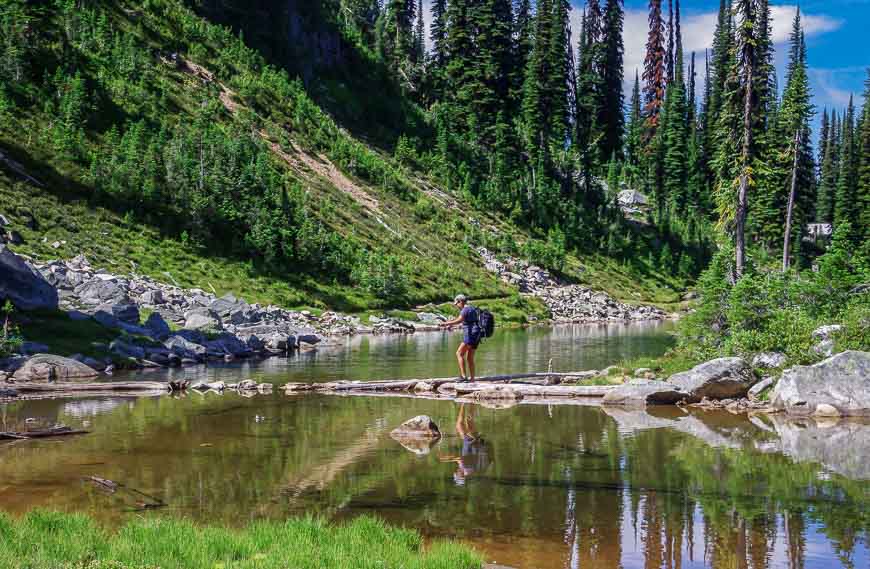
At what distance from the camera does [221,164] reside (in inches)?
2516

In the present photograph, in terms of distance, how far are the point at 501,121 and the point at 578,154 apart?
42.5ft

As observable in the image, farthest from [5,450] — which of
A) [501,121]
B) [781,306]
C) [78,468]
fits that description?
[501,121]

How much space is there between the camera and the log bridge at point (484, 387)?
2262 cm

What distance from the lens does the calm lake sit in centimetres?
998

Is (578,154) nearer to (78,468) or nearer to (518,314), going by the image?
(518,314)

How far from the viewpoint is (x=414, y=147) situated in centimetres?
9631

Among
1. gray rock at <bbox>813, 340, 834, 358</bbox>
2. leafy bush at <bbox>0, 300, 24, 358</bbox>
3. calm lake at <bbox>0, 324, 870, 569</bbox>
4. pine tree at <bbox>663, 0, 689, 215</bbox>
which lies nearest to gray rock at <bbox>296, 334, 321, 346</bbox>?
leafy bush at <bbox>0, 300, 24, 358</bbox>

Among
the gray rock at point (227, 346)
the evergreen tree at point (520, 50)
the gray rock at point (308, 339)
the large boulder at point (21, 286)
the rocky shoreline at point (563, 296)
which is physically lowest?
the gray rock at point (227, 346)

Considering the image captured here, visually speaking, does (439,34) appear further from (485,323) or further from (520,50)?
(485,323)

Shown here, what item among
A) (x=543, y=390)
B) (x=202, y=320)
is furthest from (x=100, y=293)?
(x=543, y=390)

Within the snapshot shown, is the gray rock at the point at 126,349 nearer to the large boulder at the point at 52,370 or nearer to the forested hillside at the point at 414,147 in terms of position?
the large boulder at the point at 52,370

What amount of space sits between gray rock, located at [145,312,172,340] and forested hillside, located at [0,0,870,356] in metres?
15.8

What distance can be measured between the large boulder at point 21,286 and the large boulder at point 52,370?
4.88 metres

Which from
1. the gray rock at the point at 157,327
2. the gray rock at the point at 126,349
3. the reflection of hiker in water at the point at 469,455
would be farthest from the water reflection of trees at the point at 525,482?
the gray rock at the point at 157,327
